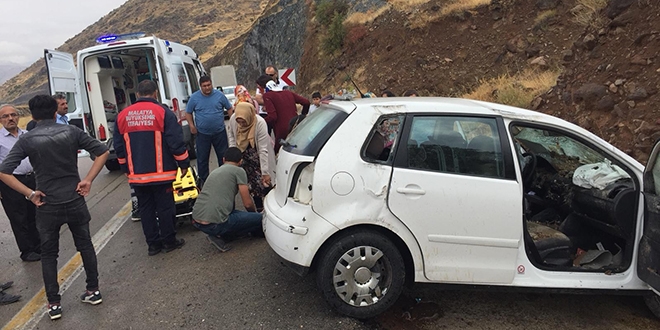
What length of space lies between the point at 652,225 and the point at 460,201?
4.15 feet

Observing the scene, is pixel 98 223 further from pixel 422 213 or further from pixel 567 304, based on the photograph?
pixel 567 304

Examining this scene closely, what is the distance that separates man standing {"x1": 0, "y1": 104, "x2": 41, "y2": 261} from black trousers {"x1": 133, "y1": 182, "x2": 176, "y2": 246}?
1.19 metres

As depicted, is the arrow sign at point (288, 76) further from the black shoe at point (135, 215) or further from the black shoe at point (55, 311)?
the black shoe at point (55, 311)

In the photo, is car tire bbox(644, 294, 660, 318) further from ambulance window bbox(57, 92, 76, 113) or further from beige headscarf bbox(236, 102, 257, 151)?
ambulance window bbox(57, 92, 76, 113)

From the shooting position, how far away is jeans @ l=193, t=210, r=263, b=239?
4477 mm

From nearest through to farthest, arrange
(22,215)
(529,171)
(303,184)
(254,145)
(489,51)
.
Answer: (303,184) → (529,171) → (22,215) → (254,145) → (489,51)

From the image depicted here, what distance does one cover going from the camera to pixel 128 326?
3232 millimetres

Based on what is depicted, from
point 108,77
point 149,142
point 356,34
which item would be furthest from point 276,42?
point 149,142

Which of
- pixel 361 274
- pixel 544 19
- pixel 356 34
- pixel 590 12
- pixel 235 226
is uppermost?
pixel 356 34

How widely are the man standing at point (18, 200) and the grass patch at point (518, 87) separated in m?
7.90

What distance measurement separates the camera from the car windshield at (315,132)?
3170 millimetres

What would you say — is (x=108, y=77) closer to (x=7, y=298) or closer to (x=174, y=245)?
(x=174, y=245)

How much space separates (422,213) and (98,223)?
474 centimetres

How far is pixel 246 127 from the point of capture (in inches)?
205
